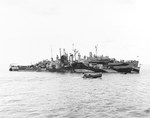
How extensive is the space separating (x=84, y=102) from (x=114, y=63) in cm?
11156

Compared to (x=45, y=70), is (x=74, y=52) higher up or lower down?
higher up

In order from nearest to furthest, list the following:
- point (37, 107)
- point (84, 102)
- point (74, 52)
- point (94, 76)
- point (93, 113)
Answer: point (93, 113) < point (37, 107) < point (84, 102) < point (94, 76) < point (74, 52)

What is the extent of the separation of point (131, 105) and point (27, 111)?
1855 centimetres

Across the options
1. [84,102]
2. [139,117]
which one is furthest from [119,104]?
[139,117]

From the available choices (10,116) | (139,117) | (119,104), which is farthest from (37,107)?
(139,117)

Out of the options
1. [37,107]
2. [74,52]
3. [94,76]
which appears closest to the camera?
[37,107]

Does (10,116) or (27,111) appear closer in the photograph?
(10,116)

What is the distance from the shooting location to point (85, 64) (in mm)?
155875

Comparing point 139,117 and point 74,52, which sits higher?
point 74,52

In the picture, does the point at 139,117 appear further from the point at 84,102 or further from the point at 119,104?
the point at 84,102

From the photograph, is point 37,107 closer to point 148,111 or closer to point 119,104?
Answer: point 119,104

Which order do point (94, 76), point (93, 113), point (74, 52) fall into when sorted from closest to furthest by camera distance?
point (93, 113), point (94, 76), point (74, 52)

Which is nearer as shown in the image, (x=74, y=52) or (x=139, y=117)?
(x=139, y=117)

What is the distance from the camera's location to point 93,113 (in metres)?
42.2
